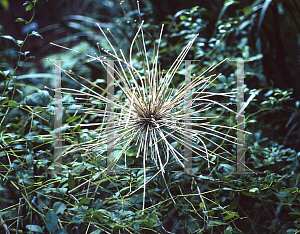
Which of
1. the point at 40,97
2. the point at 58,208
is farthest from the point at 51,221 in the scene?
the point at 40,97

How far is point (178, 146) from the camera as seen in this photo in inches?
23.5

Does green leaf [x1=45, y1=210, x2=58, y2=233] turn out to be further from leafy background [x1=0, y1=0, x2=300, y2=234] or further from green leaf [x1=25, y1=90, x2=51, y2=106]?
green leaf [x1=25, y1=90, x2=51, y2=106]

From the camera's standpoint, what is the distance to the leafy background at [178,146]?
53 cm

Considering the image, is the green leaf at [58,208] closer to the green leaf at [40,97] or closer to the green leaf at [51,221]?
the green leaf at [51,221]

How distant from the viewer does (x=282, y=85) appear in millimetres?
950

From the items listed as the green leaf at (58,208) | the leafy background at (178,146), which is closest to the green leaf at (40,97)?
the leafy background at (178,146)

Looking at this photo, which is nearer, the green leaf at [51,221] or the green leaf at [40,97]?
the green leaf at [51,221]

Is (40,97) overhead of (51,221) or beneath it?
overhead

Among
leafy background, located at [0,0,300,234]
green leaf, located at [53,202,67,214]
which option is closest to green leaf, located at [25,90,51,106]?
leafy background, located at [0,0,300,234]

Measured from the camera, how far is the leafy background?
526mm

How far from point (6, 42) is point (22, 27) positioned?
9 cm

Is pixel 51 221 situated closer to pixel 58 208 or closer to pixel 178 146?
pixel 58 208

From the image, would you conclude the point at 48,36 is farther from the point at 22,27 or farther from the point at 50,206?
the point at 50,206

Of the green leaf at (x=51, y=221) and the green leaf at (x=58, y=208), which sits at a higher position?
the green leaf at (x=58, y=208)
